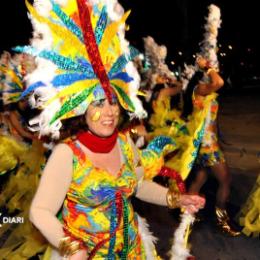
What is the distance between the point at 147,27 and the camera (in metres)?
34.1

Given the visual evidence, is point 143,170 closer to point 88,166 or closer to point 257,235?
point 88,166

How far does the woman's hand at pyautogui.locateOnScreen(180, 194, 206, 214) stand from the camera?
7.14 feet

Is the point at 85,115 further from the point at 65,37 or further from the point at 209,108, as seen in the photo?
the point at 209,108

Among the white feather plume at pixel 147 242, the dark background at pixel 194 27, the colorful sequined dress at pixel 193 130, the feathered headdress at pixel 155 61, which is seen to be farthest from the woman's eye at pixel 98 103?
the dark background at pixel 194 27

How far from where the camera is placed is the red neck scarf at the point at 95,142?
2041mm

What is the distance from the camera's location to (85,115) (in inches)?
81.7

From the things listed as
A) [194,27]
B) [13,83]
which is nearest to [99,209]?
[13,83]

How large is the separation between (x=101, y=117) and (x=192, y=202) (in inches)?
25.3

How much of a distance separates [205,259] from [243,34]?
29.3 meters

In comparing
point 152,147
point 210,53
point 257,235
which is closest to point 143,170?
point 152,147

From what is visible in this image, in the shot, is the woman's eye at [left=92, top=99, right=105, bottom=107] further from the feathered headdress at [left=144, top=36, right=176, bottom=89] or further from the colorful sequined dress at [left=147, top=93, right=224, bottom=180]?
the feathered headdress at [left=144, top=36, right=176, bottom=89]

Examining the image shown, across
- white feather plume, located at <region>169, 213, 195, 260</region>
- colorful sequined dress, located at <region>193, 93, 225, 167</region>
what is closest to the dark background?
colorful sequined dress, located at <region>193, 93, 225, 167</region>

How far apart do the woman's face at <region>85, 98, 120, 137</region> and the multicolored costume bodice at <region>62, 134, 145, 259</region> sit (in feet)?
0.42

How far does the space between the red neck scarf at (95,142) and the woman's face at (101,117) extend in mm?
25
